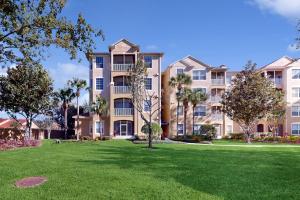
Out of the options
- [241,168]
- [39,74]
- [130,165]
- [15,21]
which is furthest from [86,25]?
[39,74]

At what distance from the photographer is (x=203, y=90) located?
58.1m

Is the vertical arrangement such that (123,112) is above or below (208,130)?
above

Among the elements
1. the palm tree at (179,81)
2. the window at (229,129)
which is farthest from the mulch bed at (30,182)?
the window at (229,129)

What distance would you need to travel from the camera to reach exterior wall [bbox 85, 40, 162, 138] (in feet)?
176

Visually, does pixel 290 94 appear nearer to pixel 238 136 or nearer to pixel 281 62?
pixel 281 62

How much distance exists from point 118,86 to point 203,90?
13371 millimetres

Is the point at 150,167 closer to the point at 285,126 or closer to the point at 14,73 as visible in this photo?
the point at 14,73

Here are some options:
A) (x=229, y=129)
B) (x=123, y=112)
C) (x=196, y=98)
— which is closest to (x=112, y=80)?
(x=123, y=112)

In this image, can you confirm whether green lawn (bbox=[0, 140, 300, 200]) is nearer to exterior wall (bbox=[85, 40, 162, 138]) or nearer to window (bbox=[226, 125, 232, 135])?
exterior wall (bbox=[85, 40, 162, 138])

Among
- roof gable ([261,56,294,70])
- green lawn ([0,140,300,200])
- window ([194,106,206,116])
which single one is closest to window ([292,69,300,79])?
roof gable ([261,56,294,70])

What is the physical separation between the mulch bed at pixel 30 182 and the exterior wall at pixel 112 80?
38.5 m

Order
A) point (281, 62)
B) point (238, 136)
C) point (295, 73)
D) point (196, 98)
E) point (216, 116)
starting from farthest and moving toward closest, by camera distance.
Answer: point (281, 62)
point (295, 73)
point (216, 116)
point (238, 136)
point (196, 98)

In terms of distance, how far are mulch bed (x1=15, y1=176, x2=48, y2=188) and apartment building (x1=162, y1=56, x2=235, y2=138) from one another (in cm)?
4305

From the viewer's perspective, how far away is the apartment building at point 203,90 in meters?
57.6
